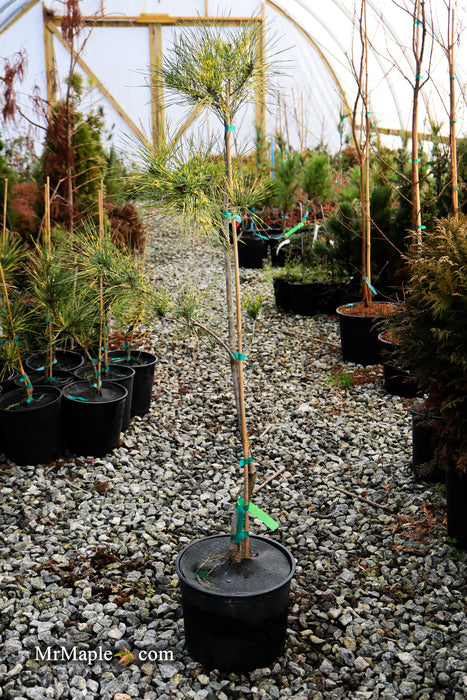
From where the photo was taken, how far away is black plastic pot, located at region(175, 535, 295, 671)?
1871 mm

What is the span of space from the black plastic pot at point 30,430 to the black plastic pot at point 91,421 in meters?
0.07

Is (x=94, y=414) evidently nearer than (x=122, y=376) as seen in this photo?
Yes

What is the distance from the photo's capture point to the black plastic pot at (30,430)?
3.13m

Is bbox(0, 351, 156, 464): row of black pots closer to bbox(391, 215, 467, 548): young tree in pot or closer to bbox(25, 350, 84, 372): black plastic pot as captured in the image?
bbox(25, 350, 84, 372): black plastic pot

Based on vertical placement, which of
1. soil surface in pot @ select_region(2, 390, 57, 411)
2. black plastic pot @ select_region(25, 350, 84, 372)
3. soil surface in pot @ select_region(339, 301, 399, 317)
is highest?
soil surface in pot @ select_region(339, 301, 399, 317)

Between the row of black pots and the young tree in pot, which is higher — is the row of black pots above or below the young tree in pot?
below

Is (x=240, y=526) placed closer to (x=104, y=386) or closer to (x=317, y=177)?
(x=104, y=386)

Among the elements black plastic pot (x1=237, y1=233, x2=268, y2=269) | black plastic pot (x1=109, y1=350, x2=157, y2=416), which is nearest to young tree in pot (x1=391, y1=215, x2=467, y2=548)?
black plastic pot (x1=109, y1=350, x2=157, y2=416)

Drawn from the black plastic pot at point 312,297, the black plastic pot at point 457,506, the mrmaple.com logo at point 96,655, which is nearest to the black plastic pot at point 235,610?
the mrmaple.com logo at point 96,655

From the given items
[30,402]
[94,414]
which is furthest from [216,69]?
[30,402]

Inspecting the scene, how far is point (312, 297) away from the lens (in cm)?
578

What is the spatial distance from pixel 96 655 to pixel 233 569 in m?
0.51

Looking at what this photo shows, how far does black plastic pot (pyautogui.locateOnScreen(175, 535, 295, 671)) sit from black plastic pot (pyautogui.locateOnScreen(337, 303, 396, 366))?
264 centimetres

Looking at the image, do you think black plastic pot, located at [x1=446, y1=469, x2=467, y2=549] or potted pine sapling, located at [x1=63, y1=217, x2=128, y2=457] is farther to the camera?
potted pine sapling, located at [x1=63, y1=217, x2=128, y2=457]
